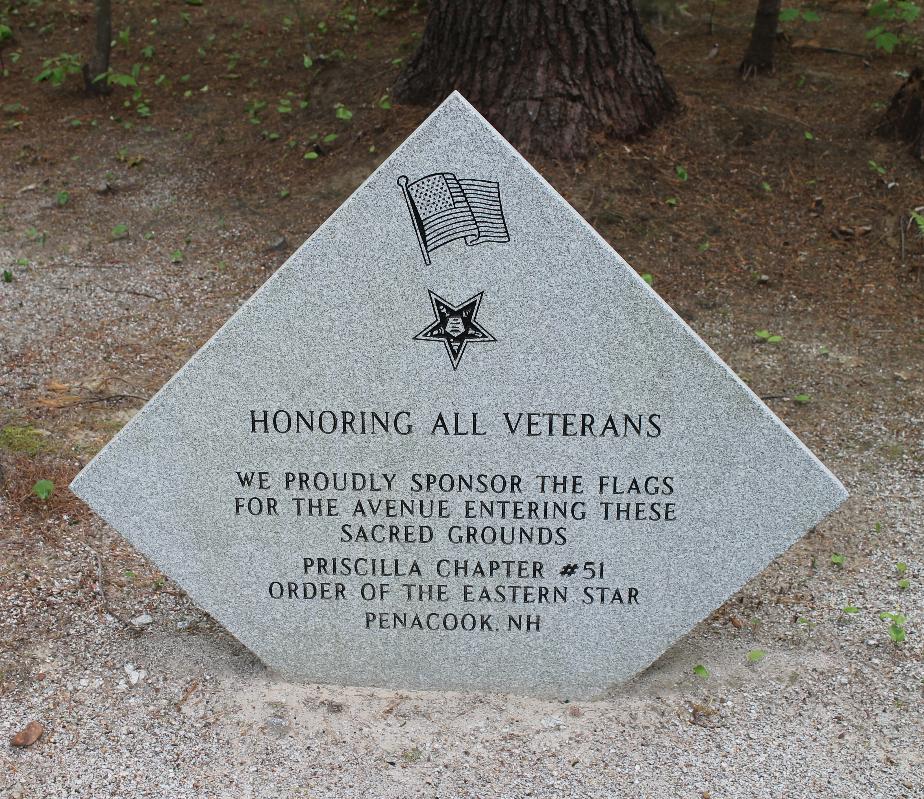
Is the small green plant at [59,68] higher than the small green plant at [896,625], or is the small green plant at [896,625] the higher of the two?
the small green plant at [896,625]

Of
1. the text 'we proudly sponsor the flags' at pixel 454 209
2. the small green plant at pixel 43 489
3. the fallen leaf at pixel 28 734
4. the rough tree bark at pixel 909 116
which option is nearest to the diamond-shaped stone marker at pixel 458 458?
the text 'we proudly sponsor the flags' at pixel 454 209

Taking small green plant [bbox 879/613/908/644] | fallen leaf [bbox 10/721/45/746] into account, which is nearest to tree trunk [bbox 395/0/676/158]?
small green plant [bbox 879/613/908/644]

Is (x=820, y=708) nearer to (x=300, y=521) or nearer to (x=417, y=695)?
(x=417, y=695)

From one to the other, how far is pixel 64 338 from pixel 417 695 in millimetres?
3400

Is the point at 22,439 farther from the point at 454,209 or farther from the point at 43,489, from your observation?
the point at 454,209

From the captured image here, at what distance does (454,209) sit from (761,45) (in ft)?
19.6

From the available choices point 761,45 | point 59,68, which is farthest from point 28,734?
point 761,45

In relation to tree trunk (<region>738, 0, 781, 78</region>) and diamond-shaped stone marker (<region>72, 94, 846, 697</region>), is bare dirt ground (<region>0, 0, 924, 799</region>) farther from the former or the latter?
diamond-shaped stone marker (<region>72, 94, 846, 697</region>)

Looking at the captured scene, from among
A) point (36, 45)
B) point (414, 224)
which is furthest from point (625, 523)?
point (36, 45)

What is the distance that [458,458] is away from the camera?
3.23m

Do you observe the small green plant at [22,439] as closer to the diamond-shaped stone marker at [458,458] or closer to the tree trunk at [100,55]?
the diamond-shaped stone marker at [458,458]

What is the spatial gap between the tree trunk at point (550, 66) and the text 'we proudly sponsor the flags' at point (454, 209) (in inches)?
150

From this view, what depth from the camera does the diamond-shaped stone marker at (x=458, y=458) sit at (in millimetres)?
2979

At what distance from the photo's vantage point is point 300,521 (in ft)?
11.0
